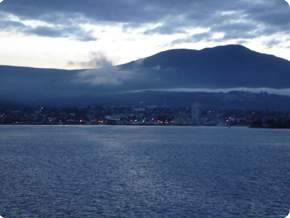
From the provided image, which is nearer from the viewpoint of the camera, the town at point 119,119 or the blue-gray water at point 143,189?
the blue-gray water at point 143,189

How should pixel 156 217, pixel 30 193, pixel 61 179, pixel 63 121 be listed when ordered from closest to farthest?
pixel 156 217 < pixel 30 193 < pixel 61 179 < pixel 63 121

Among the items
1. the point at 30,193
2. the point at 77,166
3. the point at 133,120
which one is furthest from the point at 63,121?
the point at 30,193

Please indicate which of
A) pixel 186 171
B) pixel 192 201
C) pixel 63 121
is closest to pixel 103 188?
pixel 192 201

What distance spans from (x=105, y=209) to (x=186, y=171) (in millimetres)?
13475

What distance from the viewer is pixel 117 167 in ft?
114

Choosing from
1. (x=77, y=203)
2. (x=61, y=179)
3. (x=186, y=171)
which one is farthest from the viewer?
(x=186, y=171)

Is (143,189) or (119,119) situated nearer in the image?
(143,189)

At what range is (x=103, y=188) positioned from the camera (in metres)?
25.1

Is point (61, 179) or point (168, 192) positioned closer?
point (168, 192)

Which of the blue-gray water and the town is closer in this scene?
the blue-gray water

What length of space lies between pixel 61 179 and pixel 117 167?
7280 millimetres

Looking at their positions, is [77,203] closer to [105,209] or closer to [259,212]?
[105,209]

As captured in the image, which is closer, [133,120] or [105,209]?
[105,209]

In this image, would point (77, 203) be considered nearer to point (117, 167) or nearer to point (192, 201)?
point (192, 201)
